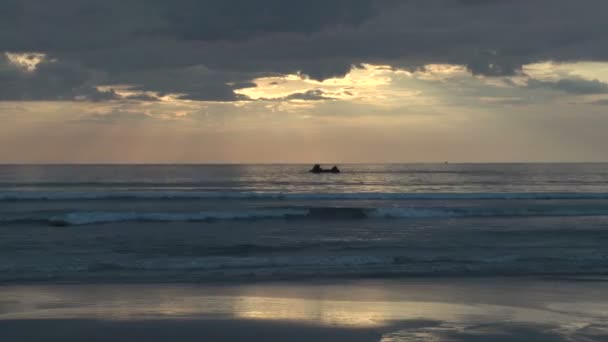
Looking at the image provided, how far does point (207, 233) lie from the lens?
23.6 m

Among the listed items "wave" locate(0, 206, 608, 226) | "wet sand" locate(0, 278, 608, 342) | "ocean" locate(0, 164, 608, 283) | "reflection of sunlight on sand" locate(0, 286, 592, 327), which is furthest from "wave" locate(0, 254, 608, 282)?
"wave" locate(0, 206, 608, 226)

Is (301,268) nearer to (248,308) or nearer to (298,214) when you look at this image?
(248,308)

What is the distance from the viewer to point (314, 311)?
10789 mm

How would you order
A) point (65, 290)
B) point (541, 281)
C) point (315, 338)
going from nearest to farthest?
point (315, 338)
point (65, 290)
point (541, 281)

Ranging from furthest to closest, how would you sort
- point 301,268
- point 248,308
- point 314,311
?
point 301,268
point 248,308
point 314,311

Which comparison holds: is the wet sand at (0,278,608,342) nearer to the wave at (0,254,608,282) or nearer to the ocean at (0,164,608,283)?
the wave at (0,254,608,282)

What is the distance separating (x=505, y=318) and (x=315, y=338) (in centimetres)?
312

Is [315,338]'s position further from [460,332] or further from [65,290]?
[65,290]

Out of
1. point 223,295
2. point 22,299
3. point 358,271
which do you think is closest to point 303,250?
point 358,271

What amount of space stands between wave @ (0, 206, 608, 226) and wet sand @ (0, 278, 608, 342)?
16330mm

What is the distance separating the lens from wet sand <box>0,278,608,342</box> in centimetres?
931

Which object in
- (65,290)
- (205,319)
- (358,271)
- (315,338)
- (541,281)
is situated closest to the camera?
(315,338)

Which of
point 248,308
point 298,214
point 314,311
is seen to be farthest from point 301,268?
point 298,214

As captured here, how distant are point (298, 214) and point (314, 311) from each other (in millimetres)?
21076
